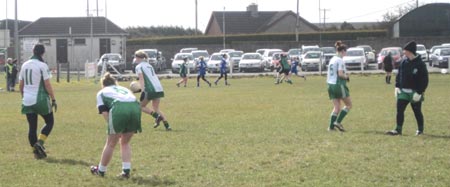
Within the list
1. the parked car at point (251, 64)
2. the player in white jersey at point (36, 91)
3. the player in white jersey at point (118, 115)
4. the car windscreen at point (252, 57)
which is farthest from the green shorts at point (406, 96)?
the car windscreen at point (252, 57)

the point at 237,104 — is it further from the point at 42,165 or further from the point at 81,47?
the point at 81,47

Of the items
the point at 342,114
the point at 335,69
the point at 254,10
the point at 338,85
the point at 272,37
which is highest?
the point at 254,10

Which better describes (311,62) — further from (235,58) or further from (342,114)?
(342,114)

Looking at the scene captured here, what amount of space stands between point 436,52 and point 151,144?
39.3m

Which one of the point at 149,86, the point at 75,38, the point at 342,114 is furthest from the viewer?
the point at 75,38

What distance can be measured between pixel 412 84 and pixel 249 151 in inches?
144

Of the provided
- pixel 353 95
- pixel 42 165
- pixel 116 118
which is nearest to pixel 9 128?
pixel 42 165

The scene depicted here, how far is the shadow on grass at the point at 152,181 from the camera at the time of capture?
830cm

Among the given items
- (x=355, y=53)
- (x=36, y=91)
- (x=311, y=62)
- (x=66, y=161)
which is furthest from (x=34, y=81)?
(x=355, y=53)

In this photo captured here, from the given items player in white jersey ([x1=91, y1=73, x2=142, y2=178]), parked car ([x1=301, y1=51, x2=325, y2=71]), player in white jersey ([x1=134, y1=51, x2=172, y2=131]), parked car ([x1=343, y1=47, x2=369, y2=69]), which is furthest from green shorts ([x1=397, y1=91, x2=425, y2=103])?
parked car ([x1=301, y1=51, x2=325, y2=71])

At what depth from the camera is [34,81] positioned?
1058cm

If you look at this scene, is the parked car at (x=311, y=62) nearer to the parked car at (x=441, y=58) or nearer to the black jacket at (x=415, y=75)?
the parked car at (x=441, y=58)

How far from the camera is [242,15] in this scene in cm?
9344

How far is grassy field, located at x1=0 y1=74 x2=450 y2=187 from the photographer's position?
848 cm
